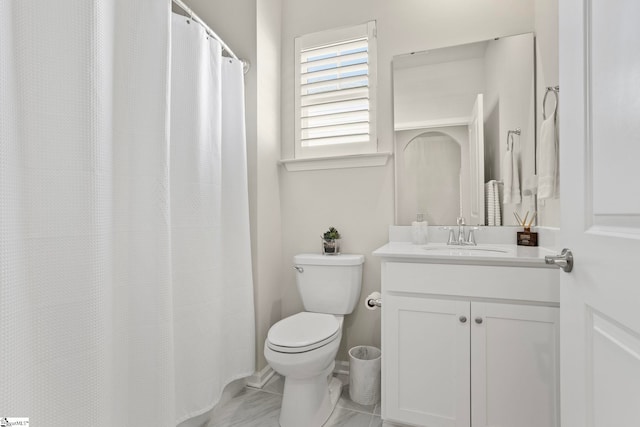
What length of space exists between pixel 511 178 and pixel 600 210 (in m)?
1.12

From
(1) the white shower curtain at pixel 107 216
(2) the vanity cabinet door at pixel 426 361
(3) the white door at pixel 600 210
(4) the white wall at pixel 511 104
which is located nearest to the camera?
(3) the white door at pixel 600 210

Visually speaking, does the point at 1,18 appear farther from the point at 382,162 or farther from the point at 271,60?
the point at 382,162

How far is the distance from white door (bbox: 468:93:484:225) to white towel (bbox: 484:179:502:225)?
27 millimetres

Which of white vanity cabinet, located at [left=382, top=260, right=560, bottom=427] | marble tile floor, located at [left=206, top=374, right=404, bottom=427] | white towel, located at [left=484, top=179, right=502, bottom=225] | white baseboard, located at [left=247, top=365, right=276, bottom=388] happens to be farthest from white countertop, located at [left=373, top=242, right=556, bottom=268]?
white baseboard, located at [left=247, top=365, right=276, bottom=388]

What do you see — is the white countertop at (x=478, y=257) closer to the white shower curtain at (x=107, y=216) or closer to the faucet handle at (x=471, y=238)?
the faucet handle at (x=471, y=238)

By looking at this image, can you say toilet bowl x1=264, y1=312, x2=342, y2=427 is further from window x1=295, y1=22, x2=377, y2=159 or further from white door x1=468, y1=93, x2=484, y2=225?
window x1=295, y1=22, x2=377, y2=159

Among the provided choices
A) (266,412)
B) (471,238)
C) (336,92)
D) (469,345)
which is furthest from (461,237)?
(266,412)

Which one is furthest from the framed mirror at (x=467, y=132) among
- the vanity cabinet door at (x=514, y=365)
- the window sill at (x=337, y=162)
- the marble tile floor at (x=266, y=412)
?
the marble tile floor at (x=266, y=412)

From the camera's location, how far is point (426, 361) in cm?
133

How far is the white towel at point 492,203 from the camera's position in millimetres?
1741

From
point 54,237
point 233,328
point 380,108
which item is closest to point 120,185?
point 54,237

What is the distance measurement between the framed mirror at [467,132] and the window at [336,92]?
0.21 metres

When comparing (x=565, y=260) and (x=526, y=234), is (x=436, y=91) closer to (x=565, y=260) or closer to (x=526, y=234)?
(x=526, y=234)

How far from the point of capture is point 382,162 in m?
1.96
